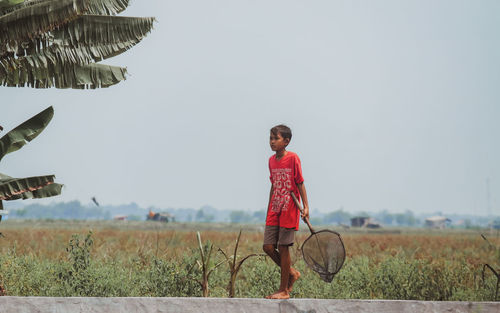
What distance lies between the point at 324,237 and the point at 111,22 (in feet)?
13.4

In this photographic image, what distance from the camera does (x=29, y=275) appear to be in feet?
31.1

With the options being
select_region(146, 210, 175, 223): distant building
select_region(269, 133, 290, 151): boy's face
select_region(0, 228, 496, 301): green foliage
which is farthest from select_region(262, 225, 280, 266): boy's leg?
select_region(146, 210, 175, 223): distant building

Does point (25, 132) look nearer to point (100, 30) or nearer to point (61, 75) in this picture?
point (61, 75)

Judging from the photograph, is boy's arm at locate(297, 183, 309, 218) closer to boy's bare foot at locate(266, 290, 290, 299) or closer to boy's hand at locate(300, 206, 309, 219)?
boy's hand at locate(300, 206, 309, 219)

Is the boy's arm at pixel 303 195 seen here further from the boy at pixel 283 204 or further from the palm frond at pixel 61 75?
the palm frond at pixel 61 75

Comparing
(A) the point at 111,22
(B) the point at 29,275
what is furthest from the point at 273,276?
(A) the point at 111,22

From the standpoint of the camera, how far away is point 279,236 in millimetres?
7402

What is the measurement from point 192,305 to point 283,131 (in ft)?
7.47

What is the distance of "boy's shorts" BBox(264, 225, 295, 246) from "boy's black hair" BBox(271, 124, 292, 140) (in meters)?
1.10

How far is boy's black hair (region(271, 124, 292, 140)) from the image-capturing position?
7.55 meters

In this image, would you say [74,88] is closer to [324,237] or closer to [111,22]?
[111,22]

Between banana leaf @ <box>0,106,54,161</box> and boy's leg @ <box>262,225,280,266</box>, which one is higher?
banana leaf @ <box>0,106,54,161</box>

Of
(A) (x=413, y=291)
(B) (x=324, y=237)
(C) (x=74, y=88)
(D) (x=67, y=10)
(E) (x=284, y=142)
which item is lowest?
(A) (x=413, y=291)

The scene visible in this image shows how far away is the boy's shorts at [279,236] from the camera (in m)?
7.36
